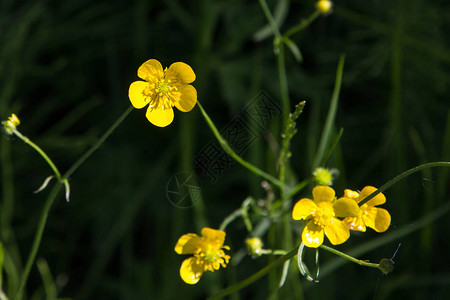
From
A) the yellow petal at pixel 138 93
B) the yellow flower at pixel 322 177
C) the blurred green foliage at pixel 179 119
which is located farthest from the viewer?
the blurred green foliage at pixel 179 119

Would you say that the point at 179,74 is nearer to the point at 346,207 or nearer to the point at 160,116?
the point at 160,116

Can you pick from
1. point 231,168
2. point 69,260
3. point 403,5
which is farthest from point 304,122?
point 69,260

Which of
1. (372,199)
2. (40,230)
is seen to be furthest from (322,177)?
(40,230)

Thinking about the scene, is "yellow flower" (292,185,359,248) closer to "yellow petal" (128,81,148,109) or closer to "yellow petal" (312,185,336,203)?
"yellow petal" (312,185,336,203)

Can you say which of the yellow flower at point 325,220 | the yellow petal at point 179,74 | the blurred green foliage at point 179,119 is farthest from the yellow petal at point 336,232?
the blurred green foliage at point 179,119

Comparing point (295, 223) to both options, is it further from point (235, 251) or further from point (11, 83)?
point (11, 83)

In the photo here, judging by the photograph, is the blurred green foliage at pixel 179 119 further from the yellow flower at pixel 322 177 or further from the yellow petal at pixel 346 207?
the yellow petal at pixel 346 207
